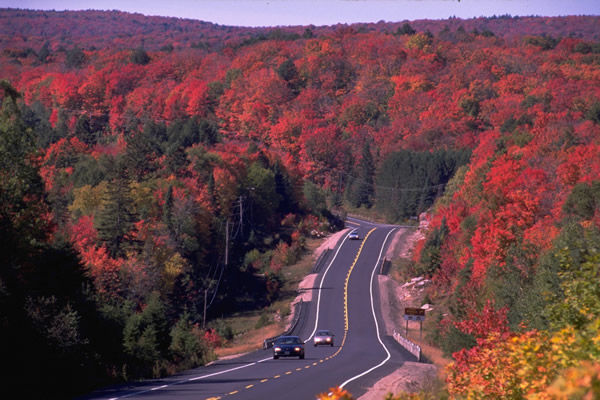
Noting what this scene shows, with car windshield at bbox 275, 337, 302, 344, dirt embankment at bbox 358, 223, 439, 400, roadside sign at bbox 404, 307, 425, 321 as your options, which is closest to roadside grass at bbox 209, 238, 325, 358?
dirt embankment at bbox 358, 223, 439, 400

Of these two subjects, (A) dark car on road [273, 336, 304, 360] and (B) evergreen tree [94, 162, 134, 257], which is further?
(B) evergreen tree [94, 162, 134, 257]

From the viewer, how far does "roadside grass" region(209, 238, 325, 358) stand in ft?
235

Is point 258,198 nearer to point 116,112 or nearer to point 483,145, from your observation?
point 483,145

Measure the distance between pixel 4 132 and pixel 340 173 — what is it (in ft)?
355

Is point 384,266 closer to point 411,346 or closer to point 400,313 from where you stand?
point 400,313

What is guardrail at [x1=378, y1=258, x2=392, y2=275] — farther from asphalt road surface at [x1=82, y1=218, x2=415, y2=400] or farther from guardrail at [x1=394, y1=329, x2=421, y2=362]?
guardrail at [x1=394, y1=329, x2=421, y2=362]

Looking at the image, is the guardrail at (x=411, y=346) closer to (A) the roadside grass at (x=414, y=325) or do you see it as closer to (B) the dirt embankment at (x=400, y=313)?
(A) the roadside grass at (x=414, y=325)

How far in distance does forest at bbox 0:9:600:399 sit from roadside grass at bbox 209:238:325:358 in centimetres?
189

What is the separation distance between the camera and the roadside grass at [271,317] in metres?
71.6

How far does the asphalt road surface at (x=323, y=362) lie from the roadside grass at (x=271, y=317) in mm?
2686

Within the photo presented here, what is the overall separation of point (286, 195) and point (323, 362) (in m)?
91.7

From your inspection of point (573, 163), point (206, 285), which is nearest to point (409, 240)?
point (206, 285)

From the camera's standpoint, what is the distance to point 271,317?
270 ft

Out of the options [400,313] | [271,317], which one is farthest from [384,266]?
[271,317]
